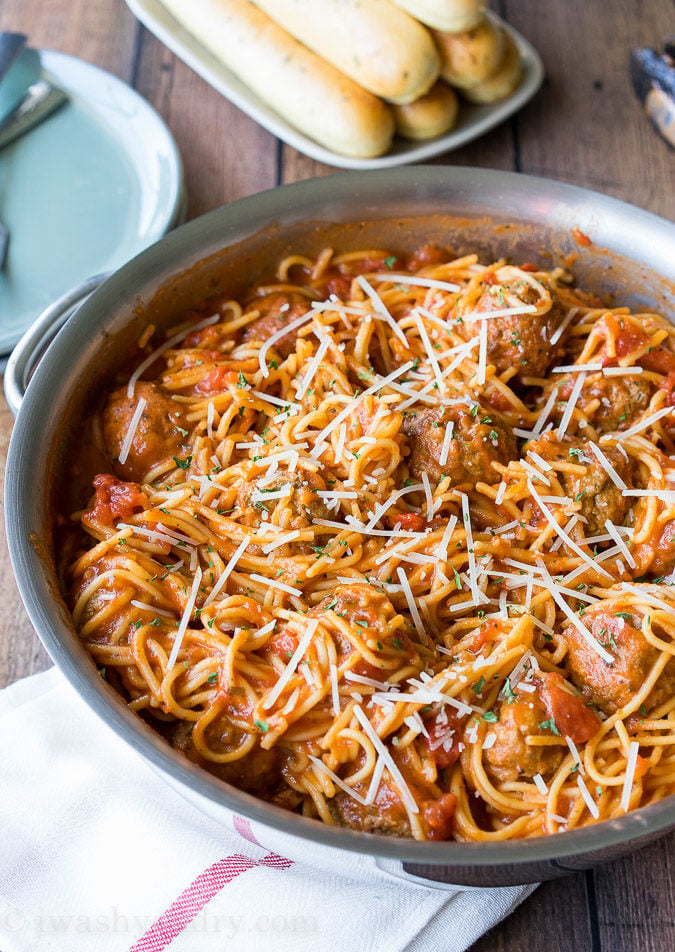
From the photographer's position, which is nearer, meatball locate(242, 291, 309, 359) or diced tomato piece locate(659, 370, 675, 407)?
diced tomato piece locate(659, 370, 675, 407)

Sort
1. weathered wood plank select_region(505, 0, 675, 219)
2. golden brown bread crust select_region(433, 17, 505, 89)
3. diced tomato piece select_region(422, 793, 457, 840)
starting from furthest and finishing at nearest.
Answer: weathered wood plank select_region(505, 0, 675, 219) → golden brown bread crust select_region(433, 17, 505, 89) → diced tomato piece select_region(422, 793, 457, 840)

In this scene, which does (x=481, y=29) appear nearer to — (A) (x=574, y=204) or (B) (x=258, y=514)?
(A) (x=574, y=204)

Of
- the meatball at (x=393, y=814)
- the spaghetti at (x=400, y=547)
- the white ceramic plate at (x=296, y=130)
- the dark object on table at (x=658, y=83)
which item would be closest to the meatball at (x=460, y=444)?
the spaghetti at (x=400, y=547)

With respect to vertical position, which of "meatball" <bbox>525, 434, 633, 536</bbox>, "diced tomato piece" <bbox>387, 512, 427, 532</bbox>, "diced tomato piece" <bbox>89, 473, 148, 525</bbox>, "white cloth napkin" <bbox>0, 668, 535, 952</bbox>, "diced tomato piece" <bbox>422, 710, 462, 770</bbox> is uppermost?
"diced tomato piece" <bbox>89, 473, 148, 525</bbox>

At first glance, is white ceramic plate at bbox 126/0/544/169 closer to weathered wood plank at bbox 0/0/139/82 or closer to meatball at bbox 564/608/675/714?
weathered wood plank at bbox 0/0/139/82

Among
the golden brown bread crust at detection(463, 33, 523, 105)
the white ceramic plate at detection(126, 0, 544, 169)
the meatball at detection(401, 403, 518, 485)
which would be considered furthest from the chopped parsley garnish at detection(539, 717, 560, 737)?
the golden brown bread crust at detection(463, 33, 523, 105)

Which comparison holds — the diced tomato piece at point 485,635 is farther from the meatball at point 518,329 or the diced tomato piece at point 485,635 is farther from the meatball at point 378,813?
the meatball at point 518,329

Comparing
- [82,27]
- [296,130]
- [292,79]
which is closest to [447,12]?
[292,79]

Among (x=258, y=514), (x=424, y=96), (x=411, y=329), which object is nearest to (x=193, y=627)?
(x=258, y=514)

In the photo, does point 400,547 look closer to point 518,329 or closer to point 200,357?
point 518,329
